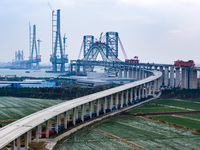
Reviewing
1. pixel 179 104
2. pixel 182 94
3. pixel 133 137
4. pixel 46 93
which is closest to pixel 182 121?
pixel 133 137

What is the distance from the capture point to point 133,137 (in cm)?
2692

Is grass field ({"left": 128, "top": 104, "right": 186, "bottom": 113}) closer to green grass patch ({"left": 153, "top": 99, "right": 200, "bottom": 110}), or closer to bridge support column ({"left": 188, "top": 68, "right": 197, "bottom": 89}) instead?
green grass patch ({"left": 153, "top": 99, "right": 200, "bottom": 110})

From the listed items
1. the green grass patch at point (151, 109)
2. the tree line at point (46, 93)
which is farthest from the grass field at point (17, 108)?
the green grass patch at point (151, 109)

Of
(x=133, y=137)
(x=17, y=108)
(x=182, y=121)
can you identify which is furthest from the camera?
(x=17, y=108)

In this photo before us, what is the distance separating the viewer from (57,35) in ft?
408

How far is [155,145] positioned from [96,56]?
87.6m

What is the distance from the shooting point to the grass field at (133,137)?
80.2 ft

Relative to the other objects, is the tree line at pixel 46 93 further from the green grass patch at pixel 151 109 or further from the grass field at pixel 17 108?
the green grass patch at pixel 151 109

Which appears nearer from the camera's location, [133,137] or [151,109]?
[133,137]

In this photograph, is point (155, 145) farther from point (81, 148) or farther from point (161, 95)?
point (161, 95)

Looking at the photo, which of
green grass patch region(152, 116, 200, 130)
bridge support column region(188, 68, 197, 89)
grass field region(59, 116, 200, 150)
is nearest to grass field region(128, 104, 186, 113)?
green grass patch region(152, 116, 200, 130)

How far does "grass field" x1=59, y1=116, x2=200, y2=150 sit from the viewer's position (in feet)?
80.2

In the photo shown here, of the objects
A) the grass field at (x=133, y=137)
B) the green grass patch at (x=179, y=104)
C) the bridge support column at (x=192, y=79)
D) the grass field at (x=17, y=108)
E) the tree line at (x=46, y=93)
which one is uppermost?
the bridge support column at (x=192, y=79)

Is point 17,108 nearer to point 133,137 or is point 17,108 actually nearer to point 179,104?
point 133,137
